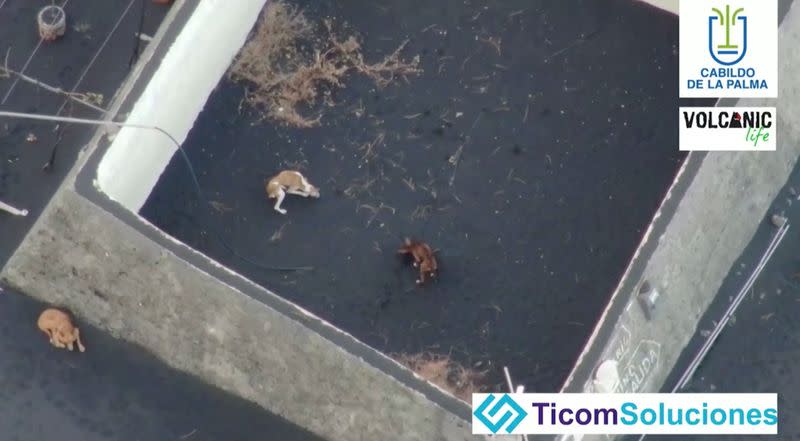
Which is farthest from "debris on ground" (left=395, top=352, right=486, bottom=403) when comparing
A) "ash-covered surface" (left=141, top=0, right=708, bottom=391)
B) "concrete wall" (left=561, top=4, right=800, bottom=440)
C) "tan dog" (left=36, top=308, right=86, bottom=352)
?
"tan dog" (left=36, top=308, right=86, bottom=352)

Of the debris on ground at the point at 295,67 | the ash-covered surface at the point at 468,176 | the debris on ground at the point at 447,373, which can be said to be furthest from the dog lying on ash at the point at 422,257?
the debris on ground at the point at 295,67

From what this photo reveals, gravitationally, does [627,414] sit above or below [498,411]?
above

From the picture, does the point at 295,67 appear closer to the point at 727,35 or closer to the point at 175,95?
the point at 175,95

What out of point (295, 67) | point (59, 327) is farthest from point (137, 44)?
point (59, 327)

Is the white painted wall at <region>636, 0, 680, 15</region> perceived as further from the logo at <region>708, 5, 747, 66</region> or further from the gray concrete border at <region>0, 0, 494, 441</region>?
the gray concrete border at <region>0, 0, 494, 441</region>

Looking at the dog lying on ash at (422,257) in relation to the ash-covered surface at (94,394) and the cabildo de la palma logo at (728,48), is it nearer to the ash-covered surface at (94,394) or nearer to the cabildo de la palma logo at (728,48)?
the ash-covered surface at (94,394)

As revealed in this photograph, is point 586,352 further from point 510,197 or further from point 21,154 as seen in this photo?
point 21,154

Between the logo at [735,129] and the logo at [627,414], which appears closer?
the logo at [627,414]
